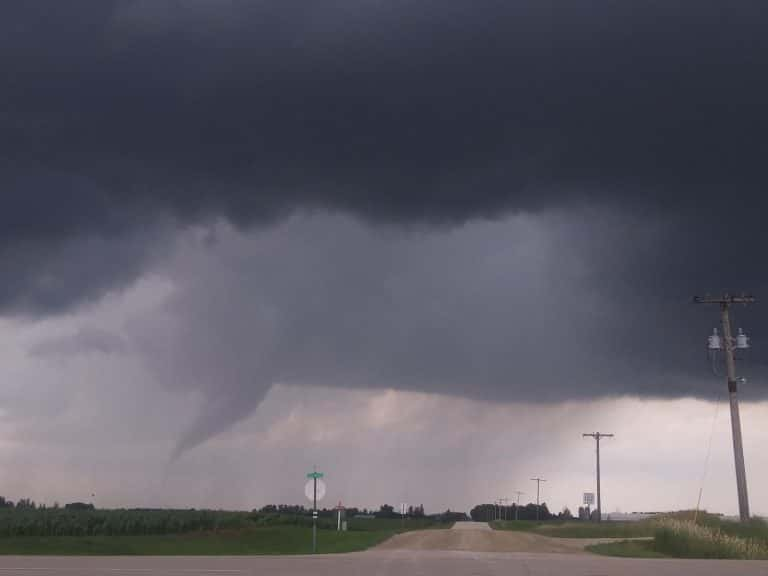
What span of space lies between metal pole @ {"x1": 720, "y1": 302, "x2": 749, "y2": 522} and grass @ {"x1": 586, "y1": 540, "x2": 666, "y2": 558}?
644cm

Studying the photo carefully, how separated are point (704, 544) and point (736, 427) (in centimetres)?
1161

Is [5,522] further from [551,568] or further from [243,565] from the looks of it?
[551,568]

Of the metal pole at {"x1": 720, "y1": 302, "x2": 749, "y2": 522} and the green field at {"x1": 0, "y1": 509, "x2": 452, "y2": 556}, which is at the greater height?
the metal pole at {"x1": 720, "y1": 302, "x2": 749, "y2": 522}

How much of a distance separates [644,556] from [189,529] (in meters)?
41.6

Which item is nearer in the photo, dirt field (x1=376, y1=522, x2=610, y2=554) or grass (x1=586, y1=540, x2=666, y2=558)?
grass (x1=586, y1=540, x2=666, y2=558)

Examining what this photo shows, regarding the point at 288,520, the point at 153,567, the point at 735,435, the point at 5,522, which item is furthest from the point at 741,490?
the point at 288,520

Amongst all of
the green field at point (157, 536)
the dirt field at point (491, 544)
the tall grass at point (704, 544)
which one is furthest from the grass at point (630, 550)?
the green field at point (157, 536)

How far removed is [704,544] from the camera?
44.2 m

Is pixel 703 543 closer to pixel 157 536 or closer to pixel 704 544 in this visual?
pixel 704 544

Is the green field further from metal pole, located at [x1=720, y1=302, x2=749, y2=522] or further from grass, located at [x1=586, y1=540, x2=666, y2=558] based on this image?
metal pole, located at [x1=720, y1=302, x2=749, y2=522]

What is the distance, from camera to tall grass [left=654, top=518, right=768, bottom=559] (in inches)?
1706

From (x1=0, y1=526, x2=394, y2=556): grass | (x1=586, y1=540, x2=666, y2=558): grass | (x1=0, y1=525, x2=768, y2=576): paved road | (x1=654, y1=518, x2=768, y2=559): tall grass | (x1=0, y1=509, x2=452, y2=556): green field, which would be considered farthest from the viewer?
(x1=0, y1=509, x2=452, y2=556): green field

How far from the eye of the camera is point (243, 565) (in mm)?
31344

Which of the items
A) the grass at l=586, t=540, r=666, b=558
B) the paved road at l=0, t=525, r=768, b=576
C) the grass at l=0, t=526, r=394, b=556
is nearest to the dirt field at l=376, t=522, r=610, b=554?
the grass at l=586, t=540, r=666, b=558
